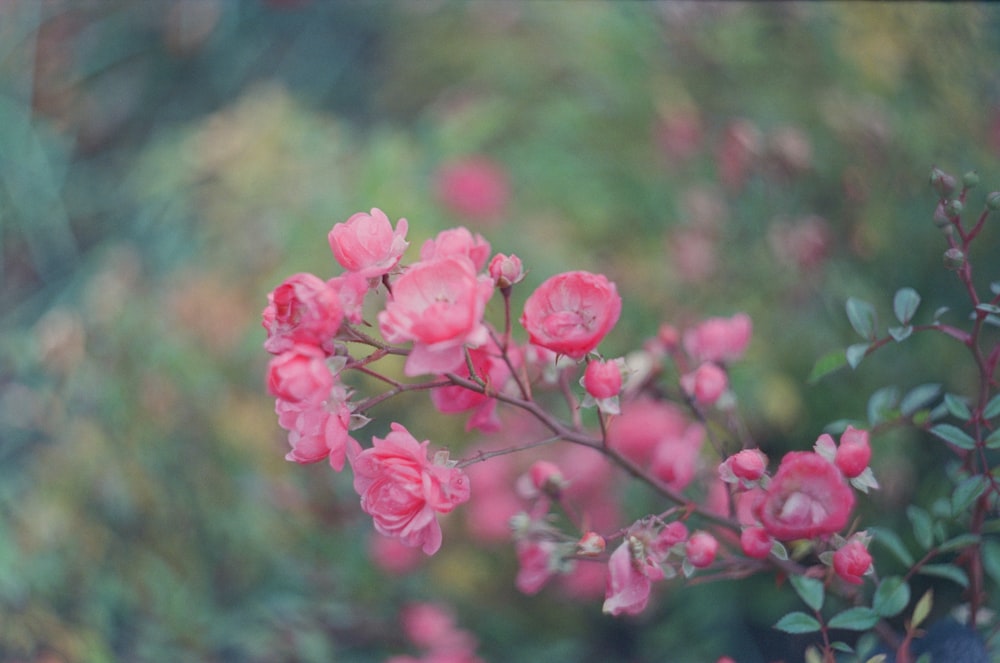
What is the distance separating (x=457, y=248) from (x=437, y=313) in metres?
0.08

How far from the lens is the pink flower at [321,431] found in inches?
20.9

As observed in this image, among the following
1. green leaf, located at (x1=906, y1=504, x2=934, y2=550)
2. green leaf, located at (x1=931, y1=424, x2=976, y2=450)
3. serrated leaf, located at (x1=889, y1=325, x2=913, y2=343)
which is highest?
serrated leaf, located at (x1=889, y1=325, x2=913, y2=343)

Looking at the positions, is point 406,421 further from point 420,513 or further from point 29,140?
point 29,140

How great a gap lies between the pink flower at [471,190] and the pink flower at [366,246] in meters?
1.14

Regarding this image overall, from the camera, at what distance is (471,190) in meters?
1.72

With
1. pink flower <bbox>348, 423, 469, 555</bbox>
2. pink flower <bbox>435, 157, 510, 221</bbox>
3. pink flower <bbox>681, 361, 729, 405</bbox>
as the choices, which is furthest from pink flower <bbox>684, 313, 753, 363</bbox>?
pink flower <bbox>435, 157, 510, 221</bbox>

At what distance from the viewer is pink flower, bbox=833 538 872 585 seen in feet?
1.66

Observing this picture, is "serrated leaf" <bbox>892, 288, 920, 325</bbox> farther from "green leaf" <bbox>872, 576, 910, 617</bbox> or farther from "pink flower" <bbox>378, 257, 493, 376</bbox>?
"pink flower" <bbox>378, 257, 493, 376</bbox>

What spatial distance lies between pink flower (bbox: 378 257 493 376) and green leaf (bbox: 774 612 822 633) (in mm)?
305

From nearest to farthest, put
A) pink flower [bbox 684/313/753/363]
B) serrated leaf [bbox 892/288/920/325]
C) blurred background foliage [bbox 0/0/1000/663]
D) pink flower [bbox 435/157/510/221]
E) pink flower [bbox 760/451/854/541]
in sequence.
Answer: pink flower [bbox 760/451/854/541], serrated leaf [bbox 892/288/920/325], pink flower [bbox 684/313/753/363], blurred background foliage [bbox 0/0/1000/663], pink flower [bbox 435/157/510/221]

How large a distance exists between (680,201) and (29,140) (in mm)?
1774

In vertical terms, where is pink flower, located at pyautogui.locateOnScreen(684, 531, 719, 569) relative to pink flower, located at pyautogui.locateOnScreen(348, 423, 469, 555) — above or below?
below

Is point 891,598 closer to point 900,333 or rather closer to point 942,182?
point 900,333

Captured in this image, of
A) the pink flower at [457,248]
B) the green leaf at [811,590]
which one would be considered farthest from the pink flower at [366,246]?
the green leaf at [811,590]
